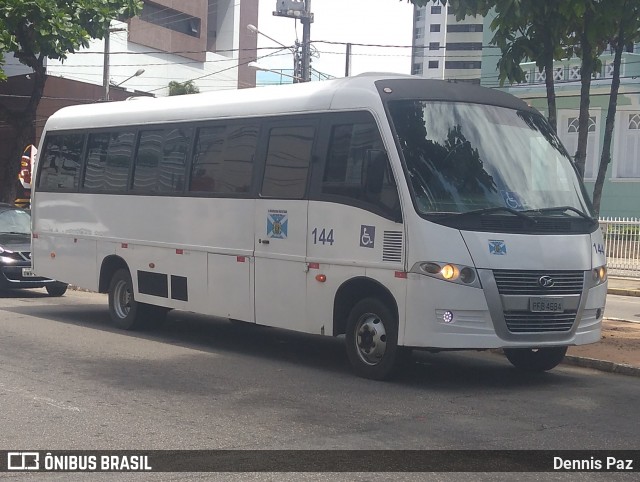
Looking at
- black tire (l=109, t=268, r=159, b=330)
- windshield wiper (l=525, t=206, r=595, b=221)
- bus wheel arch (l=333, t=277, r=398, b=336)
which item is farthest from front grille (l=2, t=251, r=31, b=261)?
windshield wiper (l=525, t=206, r=595, b=221)

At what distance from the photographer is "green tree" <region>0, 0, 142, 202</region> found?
24703 mm

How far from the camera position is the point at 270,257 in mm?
11969

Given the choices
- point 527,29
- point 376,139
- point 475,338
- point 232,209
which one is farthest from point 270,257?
point 527,29

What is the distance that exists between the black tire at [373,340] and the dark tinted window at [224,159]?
2403 mm

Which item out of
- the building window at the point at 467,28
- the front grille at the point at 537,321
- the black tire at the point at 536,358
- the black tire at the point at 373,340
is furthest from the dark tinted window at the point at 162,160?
the building window at the point at 467,28

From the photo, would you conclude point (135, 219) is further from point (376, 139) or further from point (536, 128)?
point (536, 128)

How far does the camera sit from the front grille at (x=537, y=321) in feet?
A: 33.3

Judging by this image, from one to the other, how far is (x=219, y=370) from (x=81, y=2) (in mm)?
16934

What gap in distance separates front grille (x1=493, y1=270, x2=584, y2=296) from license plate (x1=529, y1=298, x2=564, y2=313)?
0.07m

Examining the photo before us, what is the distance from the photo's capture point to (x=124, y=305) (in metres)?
14.8

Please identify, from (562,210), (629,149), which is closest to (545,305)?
(562,210)

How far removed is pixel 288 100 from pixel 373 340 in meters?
3.07

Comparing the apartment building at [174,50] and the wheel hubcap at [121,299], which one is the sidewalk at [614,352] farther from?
the apartment building at [174,50]

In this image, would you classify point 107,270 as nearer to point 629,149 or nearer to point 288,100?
point 288,100
